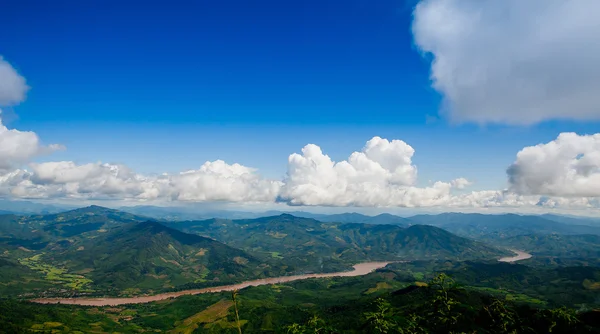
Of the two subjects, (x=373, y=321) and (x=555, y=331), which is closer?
(x=373, y=321)

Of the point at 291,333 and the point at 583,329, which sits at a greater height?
the point at 291,333

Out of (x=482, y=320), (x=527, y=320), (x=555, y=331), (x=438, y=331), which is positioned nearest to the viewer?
(x=438, y=331)

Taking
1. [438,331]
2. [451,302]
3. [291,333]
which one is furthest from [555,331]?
[291,333]

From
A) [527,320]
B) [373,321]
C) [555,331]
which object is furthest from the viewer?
[555,331]

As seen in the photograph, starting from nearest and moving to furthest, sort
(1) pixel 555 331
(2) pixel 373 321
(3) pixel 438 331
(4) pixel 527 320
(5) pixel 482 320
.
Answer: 1. (2) pixel 373 321
2. (3) pixel 438 331
3. (4) pixel 527 320
4. (1) pixel 555 331
5. (5) pixel 482 320

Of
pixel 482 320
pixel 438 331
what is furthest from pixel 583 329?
pixel 438 331

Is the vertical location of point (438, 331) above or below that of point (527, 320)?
above

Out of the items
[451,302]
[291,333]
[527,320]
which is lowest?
[527,320]

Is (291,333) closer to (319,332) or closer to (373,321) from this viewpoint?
(319,332)

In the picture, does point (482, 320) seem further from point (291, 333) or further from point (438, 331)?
point (291, 333)
